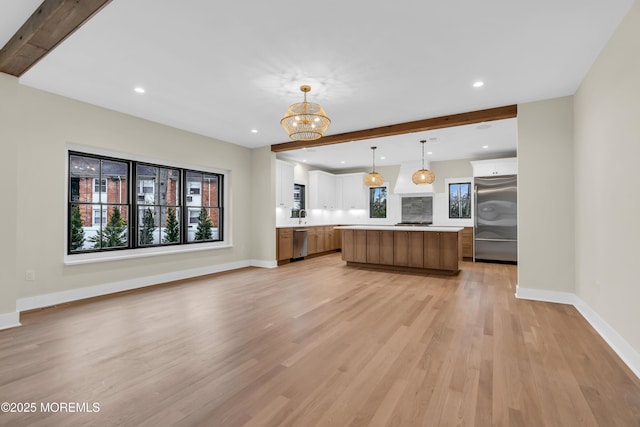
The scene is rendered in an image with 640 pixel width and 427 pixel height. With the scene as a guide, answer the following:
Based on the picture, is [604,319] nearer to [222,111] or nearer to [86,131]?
[222,111]

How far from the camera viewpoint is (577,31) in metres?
2.62

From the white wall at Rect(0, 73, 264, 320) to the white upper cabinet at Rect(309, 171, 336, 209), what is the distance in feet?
14.2

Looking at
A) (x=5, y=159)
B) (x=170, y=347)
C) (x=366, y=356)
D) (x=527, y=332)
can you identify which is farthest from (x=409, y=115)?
(x=5, y=159)

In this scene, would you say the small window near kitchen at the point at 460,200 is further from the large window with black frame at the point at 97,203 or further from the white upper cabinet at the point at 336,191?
the large window with black frame at the point at 97,203

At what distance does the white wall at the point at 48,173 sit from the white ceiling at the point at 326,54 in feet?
0.96

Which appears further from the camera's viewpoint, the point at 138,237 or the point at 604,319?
the point at 138,237

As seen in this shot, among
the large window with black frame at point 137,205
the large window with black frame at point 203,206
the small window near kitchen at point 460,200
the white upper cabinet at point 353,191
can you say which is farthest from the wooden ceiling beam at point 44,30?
the small window near kitchen at point 460,200

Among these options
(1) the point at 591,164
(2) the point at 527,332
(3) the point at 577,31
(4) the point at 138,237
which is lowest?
(2) the point at 527,332

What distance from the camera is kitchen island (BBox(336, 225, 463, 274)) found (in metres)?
5.67

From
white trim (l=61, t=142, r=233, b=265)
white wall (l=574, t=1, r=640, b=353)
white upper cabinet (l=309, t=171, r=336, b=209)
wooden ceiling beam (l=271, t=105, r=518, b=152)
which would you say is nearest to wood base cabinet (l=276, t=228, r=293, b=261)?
white trim (l=61, t=142, r=233, b=265)

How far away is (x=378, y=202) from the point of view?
9.71 metres

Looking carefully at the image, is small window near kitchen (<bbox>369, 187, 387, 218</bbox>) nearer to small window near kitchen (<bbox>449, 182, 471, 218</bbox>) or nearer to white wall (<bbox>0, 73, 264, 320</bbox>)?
small window near kitchen (<bbox>449, 182, 471, 218</bbox>)

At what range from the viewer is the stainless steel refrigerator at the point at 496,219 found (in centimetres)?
694

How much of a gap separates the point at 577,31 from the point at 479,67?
0.82 m
